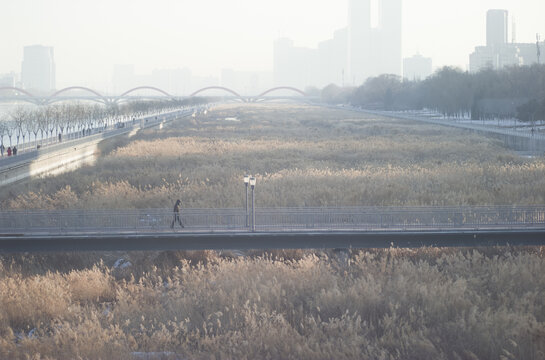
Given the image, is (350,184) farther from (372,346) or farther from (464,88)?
(464,88)

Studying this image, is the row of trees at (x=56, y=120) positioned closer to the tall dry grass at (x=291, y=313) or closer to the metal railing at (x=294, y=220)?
the metal railing at (x=294, y=220)

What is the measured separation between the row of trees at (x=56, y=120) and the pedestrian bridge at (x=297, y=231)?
121 feet

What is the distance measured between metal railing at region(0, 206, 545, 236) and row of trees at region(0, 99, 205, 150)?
3564 cm

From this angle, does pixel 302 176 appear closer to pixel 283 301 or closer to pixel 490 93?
pixel 283 301

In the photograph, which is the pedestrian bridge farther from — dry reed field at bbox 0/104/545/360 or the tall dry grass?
the tall dry grass

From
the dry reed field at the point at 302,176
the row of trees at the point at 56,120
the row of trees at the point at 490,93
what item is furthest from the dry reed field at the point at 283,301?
the row of trees at the point at 490,93

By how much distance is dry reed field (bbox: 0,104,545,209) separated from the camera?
3042 cm

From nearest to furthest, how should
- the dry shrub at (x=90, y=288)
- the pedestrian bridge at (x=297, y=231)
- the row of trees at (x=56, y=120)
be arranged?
the dry shrub at (x=90, y=288), the pedestrian bridge at (x=297, y=231), the row of trees at (x=56, y=120)

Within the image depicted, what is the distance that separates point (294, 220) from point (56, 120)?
74.1 metres

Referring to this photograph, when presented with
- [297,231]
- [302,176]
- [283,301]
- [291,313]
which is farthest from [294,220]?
[302,176]

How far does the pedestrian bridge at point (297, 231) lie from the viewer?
2078cm

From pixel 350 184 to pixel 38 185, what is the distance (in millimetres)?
20372

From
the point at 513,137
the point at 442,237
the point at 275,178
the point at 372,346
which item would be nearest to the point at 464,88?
the point at 513,137

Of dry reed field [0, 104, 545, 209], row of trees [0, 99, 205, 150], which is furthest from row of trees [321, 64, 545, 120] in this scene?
row of trees [0, 99, 205, 150]
